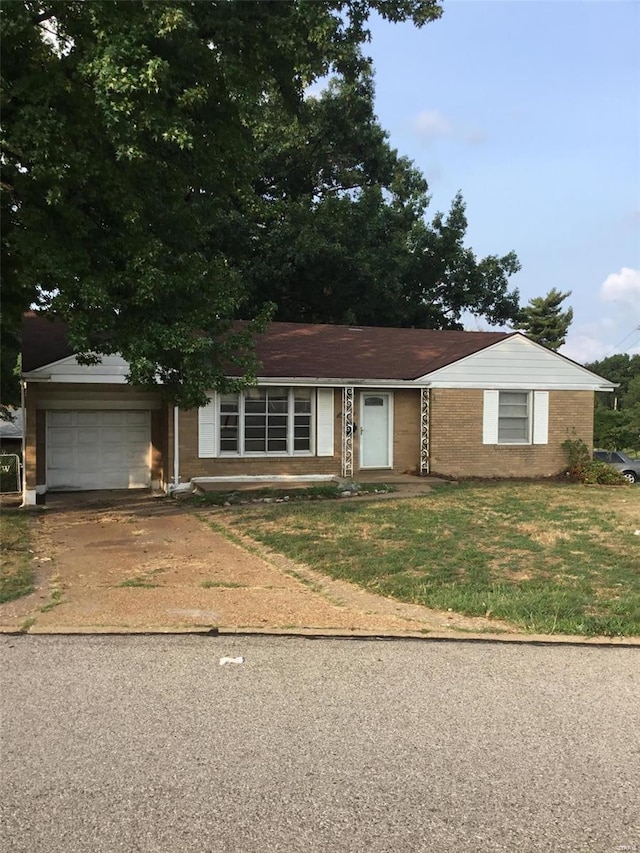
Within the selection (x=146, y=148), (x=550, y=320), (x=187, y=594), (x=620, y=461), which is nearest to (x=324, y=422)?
(x=146, y=148)

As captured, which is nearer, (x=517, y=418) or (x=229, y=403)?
(x=229, y=403)

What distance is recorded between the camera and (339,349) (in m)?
19.5

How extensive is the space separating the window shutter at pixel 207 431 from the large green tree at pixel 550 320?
5689 centimetres

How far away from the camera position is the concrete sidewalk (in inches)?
231

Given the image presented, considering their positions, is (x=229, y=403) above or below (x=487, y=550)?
above

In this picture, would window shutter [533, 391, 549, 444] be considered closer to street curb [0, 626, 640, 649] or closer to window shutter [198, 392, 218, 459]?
window shutter [198, 392, 218, 459]

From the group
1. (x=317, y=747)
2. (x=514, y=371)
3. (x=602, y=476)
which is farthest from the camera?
(x=514, y=371)

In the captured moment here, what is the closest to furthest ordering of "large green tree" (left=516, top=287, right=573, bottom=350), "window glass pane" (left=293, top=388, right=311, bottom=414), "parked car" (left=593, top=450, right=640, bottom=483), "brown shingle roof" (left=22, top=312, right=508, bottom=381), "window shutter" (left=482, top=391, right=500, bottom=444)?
1. "brown shingle roof" (left=22, top=312, right=508, bottom=381)
2. "window glass pane" (left=293, top=388, right=311, bottom=414)
3. "window shutter" (left=482, top=391, right=500, bottom=444)
4. "parked car" (left=593, top=450, right=640, bottom=483)
5. "large green tree" (left=516, top=287, right=573, bottom=350)

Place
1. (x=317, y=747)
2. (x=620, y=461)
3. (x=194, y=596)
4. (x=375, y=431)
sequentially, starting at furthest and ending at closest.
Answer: (x=620, y=461), (x=375, y=431), (x=194, y=596), (x=317, y=747)

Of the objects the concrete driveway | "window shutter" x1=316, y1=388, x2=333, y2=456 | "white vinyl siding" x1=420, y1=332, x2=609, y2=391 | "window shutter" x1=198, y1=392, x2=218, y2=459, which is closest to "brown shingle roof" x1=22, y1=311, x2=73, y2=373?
"window shutter" x1=198, y1=392, x2=218, y2=459

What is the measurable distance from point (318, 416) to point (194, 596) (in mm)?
10914

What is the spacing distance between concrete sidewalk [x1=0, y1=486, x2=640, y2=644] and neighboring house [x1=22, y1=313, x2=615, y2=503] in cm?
589

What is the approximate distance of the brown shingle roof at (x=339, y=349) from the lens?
1678 cm

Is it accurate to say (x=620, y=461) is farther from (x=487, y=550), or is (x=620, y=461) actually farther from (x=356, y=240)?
(x=487, y=550)
